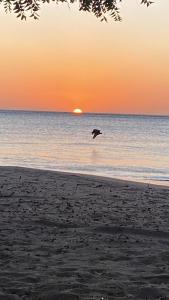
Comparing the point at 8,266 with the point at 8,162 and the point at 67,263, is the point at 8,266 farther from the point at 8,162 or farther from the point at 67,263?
the point at 8,162

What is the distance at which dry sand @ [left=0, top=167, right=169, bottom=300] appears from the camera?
249 inches

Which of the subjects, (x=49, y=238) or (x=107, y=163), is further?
(x=107, y=163)

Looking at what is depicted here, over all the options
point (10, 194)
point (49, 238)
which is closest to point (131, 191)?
point (10, 194)

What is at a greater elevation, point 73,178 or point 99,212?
point 73,178

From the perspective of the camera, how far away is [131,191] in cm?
1592

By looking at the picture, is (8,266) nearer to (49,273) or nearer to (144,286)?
(49,273)

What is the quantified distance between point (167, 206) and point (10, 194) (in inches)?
157

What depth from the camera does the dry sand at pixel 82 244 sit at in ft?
20.7

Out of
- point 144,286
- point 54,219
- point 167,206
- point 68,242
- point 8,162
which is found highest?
point 8,162

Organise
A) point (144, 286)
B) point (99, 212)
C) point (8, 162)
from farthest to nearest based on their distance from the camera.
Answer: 1. point (8, 162)
2. point (99, 212)
3. point (144, 286)

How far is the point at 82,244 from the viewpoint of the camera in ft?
28.1

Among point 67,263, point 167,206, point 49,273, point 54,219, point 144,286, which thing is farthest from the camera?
point 167,206

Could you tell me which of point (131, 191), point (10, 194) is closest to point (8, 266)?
point (10, 194)

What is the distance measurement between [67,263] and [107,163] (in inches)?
1036
